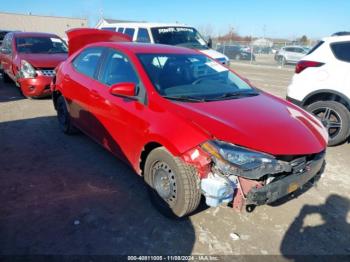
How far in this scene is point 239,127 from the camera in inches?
107

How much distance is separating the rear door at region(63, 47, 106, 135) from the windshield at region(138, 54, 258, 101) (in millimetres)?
980

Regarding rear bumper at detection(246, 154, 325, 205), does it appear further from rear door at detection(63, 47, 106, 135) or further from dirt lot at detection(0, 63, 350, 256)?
rear door at detection(63, 47, 106, 135)

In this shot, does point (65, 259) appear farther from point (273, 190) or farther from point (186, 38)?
point (186, 38)

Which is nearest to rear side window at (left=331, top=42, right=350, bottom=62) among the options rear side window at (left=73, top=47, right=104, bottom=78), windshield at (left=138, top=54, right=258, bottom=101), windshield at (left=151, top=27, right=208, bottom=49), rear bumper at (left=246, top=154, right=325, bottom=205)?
windshield at (left=138, top=54, right=258, bottom=101)

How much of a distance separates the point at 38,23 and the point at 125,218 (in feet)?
190

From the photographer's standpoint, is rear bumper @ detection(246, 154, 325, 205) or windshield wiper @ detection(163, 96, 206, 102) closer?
rear bumper @ detection(246, 154, 325, 205)

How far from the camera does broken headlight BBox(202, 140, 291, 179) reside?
8.13 ft

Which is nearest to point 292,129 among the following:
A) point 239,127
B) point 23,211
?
point 239,127

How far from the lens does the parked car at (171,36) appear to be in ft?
32.5

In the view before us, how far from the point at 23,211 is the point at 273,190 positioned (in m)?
2.55

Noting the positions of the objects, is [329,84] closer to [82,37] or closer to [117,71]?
[117,71]

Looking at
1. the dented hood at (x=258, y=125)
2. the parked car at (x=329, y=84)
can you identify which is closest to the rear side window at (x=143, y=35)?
the parked car at (x=329, y=84)

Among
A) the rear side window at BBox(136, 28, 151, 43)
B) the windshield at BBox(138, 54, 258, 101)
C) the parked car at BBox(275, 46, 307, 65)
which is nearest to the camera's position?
the windshield at BBox(138, 54, 258, 101)

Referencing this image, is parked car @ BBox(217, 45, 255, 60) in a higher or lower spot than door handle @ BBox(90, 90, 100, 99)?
lower
